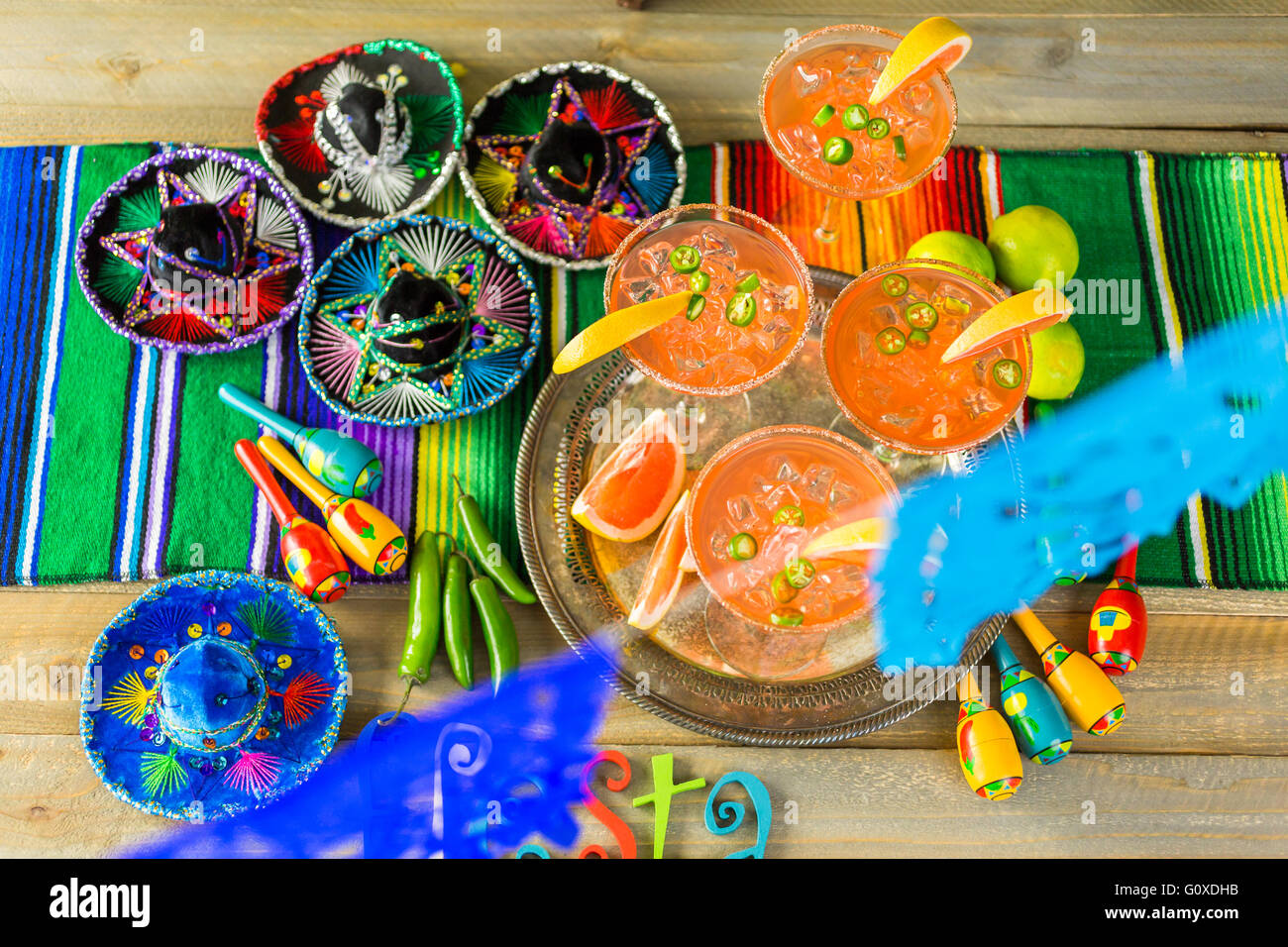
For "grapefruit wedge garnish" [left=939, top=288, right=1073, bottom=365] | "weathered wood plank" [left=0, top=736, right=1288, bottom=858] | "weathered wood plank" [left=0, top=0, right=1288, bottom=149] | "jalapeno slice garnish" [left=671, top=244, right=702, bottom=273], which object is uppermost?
"weathered wood plank" [left=0, top=0, right=1288, bottom=149]

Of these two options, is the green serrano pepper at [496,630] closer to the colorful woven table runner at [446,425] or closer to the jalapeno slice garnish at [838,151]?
the colorful woven table runner at [446,425]

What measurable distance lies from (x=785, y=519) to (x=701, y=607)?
359mm

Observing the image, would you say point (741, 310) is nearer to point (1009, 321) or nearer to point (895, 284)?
point (895, 284)

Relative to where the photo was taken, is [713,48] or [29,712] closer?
[29,712]

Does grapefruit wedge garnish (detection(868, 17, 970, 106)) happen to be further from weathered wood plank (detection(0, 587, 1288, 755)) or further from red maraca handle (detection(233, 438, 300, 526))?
red maraca handle (detection(233, 438, 300, 526))

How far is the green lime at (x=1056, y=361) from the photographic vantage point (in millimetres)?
2574

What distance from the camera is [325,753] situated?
246cm

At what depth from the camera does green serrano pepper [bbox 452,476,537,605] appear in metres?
2.57

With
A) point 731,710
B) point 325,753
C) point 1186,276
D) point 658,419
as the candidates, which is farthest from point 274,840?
point 1186,276

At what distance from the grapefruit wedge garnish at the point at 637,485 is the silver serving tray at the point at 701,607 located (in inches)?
3.7

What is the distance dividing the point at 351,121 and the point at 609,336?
1151 millimetres

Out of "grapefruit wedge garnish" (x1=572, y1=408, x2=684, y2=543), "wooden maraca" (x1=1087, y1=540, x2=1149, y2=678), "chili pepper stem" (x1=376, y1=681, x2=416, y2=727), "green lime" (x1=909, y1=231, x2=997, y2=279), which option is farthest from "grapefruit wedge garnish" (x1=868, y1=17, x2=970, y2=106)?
"chili pepper stem" (x1=376, y1=681, x2=416, y2=727)

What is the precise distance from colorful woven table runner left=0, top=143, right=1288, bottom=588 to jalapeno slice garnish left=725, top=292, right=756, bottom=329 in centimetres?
57

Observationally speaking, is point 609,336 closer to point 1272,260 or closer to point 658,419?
point 658,419
